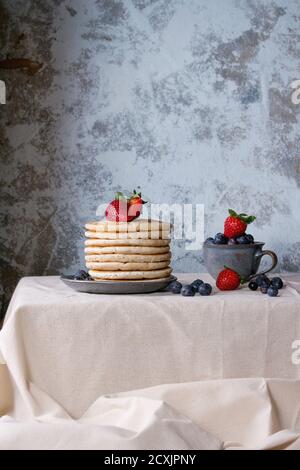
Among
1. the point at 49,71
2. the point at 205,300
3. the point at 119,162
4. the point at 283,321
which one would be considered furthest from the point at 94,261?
the point at 49,71

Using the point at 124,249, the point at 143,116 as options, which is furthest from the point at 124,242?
the point at 143,116

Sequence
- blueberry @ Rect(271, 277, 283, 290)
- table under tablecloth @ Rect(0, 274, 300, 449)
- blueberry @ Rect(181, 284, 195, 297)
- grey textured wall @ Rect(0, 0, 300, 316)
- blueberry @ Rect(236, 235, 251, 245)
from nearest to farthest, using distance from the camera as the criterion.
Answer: table under tablecloth @ Rect(0, 274, 300, 449) < blueberry @ Rect(181, 284, 195, 297) < blueberry @ Rect(271, 277, 283, 290) < blueberry @ Rect(236, 235, 251, 245) < grey textured wall @ Rect(0, 0, 300, 316)

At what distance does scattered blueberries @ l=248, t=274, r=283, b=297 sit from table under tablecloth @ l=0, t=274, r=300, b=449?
0.18 feet

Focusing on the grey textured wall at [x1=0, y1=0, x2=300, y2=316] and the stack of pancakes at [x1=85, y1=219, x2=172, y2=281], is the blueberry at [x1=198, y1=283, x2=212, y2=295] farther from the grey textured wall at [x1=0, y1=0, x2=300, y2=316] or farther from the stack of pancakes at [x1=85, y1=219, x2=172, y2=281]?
the grey textured wall at [x1=0, y1=0, x2=300, y2=316]

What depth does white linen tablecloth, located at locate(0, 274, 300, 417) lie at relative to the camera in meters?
2.38

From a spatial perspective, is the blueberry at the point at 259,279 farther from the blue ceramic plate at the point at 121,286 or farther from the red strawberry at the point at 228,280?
the blue ceramic plate at the point at 121,286

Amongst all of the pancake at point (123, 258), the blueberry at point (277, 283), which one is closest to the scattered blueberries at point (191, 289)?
the pancake at point (123, 258)

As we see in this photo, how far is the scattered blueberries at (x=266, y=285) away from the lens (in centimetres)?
254

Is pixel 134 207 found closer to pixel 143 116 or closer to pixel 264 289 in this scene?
pixel 264 289

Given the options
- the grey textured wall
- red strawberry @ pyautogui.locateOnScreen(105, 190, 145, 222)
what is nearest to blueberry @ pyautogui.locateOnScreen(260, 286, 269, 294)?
red strawberry @ pyautogui.locateOnScreen(105, 190, 145, 222)

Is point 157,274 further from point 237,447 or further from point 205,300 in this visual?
point 237,447

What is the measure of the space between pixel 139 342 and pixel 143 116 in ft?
4.31

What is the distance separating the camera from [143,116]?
11.1 ft

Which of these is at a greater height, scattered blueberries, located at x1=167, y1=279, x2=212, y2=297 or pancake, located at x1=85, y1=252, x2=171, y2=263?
pancake, located at x1=85, y1=252, x2=171, y2=263
